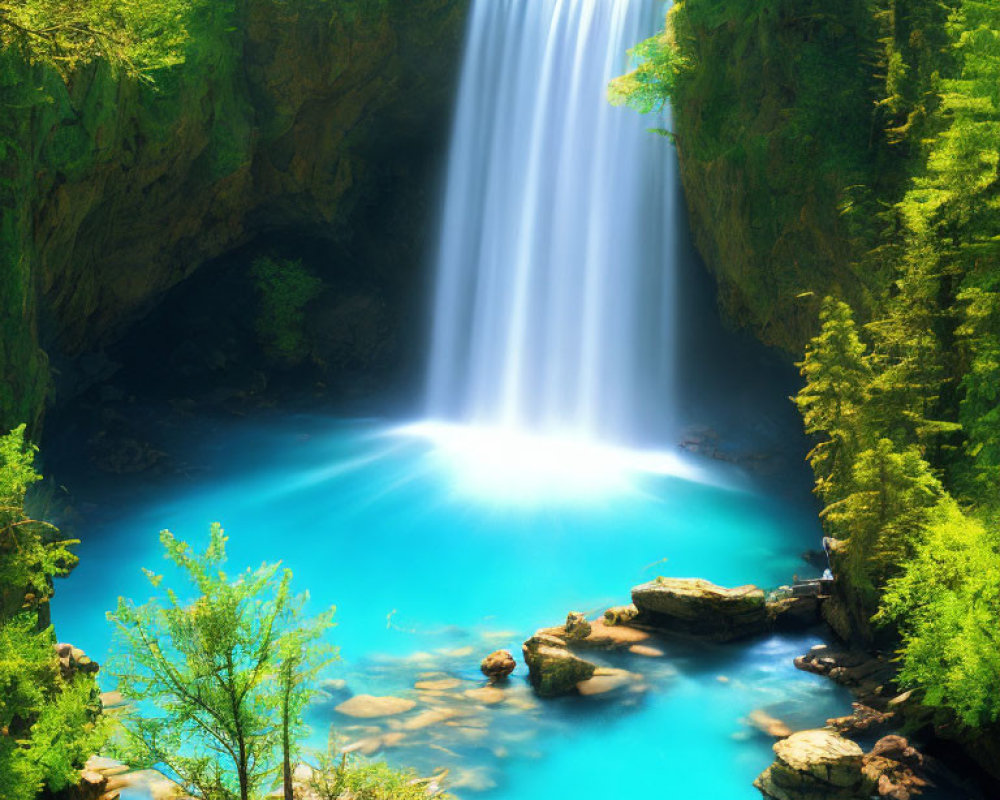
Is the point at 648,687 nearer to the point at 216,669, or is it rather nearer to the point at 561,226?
the point at 216,669

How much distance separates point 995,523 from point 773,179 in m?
11.0

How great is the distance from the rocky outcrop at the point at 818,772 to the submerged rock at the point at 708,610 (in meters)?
4.22

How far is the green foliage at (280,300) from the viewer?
101 feet

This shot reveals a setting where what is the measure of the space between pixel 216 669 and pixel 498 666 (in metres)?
7.53

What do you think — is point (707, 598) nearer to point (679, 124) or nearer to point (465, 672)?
point (465, 672)

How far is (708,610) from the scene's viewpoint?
1523 centimetres

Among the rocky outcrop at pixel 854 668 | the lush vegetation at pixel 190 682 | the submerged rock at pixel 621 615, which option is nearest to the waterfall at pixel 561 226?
the submerged rock at pixel 621 615

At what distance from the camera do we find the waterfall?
29.1 metres

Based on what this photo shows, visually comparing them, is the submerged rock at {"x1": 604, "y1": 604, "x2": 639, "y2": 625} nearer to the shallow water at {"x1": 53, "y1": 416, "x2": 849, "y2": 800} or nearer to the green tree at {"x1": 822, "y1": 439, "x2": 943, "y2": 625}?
the shallow water at {"x1": 53, "y1": 416, "x2": 849, "y2": 800}

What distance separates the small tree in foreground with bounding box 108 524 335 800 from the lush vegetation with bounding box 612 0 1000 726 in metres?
7.41

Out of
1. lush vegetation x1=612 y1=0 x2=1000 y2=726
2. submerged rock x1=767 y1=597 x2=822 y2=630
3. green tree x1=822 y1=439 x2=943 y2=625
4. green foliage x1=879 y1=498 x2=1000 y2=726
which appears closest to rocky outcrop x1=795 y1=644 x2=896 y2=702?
lush vegetation x1=612 y1=0 x2=1000 y2=726

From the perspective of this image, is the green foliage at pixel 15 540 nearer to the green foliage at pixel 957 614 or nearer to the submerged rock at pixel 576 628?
the submerged rock at pixel 576 628

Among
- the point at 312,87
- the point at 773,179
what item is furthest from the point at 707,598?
the point at 312,87

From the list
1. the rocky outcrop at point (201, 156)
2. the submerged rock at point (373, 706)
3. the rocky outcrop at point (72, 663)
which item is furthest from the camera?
the rocky outcrop at point (201, 156)
